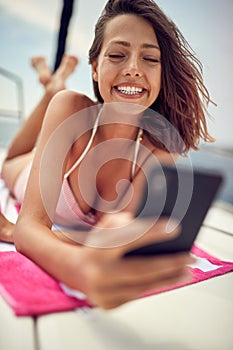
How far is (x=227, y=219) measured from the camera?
152cm

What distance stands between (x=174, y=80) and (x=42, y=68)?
103 centimetres

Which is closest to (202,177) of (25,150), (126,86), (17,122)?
(126,86)

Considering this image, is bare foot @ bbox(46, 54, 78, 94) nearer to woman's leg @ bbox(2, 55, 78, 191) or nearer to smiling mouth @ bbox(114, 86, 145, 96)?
woman's leg @ bbox(2, 55, 78, 191)

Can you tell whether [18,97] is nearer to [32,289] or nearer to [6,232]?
[6,232]

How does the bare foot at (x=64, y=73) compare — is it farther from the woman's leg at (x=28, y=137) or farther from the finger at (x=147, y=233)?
the finger at (x=147, y=233)

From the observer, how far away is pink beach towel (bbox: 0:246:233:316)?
1.90 feet

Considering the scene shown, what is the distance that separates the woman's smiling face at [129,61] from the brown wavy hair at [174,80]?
0.03m

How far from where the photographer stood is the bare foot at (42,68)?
1745mm

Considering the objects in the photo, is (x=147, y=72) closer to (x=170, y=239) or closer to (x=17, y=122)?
(x=170, y=239)

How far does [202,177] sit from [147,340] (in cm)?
27

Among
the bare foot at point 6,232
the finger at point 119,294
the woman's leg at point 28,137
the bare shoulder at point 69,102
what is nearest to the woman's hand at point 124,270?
the finger at point 119,294

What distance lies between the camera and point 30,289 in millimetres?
626

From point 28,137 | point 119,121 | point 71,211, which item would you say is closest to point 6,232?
point 71,211

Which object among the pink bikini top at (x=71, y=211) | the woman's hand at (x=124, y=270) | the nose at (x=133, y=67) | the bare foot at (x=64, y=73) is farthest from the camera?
the bare foot at (x=64, y=73)
